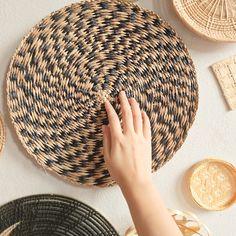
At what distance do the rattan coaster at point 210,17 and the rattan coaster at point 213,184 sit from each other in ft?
1.04

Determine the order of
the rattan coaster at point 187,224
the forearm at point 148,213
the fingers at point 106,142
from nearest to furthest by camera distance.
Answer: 1. the forearm at point 148,213
2. the fingers at point 106,142
3. the rattan coaster at point 187,224

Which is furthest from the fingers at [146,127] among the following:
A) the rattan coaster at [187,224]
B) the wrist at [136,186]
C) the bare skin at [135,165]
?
the rattan coaster at [187,224]

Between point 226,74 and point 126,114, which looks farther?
point 226,74

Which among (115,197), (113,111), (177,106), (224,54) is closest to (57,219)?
(115,197)

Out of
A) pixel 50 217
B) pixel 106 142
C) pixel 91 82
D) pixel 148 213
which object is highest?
pixel 91 82

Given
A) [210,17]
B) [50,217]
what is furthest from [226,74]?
[50,217]

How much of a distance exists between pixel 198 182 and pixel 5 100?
51 cm

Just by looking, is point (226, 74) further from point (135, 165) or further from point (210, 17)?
point (135, 165)

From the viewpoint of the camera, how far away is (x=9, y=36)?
99 cm

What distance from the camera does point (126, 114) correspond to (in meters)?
0.97

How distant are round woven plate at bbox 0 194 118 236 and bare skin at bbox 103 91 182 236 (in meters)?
0.16

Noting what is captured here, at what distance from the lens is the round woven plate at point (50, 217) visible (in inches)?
39.9

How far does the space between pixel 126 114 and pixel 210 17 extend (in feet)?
1.07

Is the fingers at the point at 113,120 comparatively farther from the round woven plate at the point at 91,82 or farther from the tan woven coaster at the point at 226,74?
the tan woven coaster at the point at 226,74
